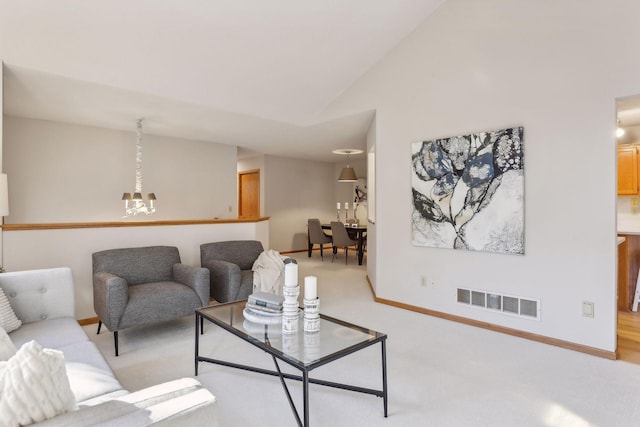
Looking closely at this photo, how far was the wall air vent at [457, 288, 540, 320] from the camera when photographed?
120 inches

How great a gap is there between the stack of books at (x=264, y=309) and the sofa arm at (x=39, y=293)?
126cm

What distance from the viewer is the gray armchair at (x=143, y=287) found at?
270 centimetres

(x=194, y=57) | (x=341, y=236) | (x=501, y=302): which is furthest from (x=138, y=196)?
(x=501, y=302)

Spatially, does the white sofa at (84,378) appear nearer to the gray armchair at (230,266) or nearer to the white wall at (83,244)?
the white wall at (83,244)

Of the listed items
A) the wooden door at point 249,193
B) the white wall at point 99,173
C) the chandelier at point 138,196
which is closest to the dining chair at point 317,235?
the wooden door at point 249,193

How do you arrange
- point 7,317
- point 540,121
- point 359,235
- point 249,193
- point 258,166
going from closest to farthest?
point 7,317 → point 540,121 → point 359,235 → point 258,166 → point 249,193

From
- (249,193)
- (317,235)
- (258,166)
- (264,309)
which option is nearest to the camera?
(264,309)

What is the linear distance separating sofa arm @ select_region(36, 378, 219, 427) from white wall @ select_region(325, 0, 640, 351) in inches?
117

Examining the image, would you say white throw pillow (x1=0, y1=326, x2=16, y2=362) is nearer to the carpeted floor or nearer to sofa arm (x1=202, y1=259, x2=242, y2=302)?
the carpeted floor

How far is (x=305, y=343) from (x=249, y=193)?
6.78 meters

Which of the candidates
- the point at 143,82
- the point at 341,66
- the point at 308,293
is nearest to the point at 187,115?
the point at 143,82

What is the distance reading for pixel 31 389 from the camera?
82 centimetres

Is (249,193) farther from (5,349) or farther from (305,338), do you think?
(5,349)

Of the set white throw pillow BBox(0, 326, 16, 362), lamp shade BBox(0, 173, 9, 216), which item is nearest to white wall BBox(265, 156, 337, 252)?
lamp shade BBox(0, 173, 9, 216)
